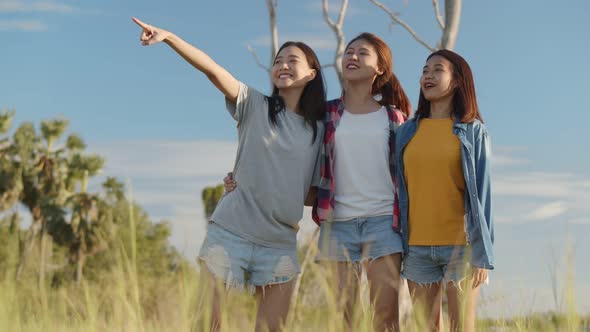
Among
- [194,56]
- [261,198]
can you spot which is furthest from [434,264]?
[194,56]

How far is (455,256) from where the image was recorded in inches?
145

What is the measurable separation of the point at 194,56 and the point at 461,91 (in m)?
1.45

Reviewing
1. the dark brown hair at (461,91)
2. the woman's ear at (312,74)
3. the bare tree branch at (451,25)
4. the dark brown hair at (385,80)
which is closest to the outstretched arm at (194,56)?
the woman's ear at (312,74)

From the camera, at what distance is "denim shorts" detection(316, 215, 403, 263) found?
3689 millimetres

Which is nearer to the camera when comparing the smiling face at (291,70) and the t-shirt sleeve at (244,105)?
the t-shirt sleeve at (244,105)

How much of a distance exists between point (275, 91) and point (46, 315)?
1.70 m

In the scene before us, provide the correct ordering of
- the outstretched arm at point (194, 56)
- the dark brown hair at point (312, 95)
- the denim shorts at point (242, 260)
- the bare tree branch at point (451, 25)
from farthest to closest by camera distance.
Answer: the bare tree branch at point (451, 25)
the dark brown hair at point (312, 95)
the denim shorts at point (242, 260)
the outstretched arm at point (194, 56)

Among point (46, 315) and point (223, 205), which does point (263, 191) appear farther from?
point (46, 315)

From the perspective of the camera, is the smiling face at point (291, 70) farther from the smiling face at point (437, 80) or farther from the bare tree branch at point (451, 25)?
the bare tree branch at point (451, 25)

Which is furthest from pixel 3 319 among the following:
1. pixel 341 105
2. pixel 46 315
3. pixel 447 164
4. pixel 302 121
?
pixel 447 164

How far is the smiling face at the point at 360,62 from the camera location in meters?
3.98

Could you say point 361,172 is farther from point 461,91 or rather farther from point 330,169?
point 461,91

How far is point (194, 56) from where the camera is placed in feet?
11.2

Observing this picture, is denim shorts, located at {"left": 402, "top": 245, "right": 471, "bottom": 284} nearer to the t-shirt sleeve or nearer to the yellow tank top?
the yellow tank top
